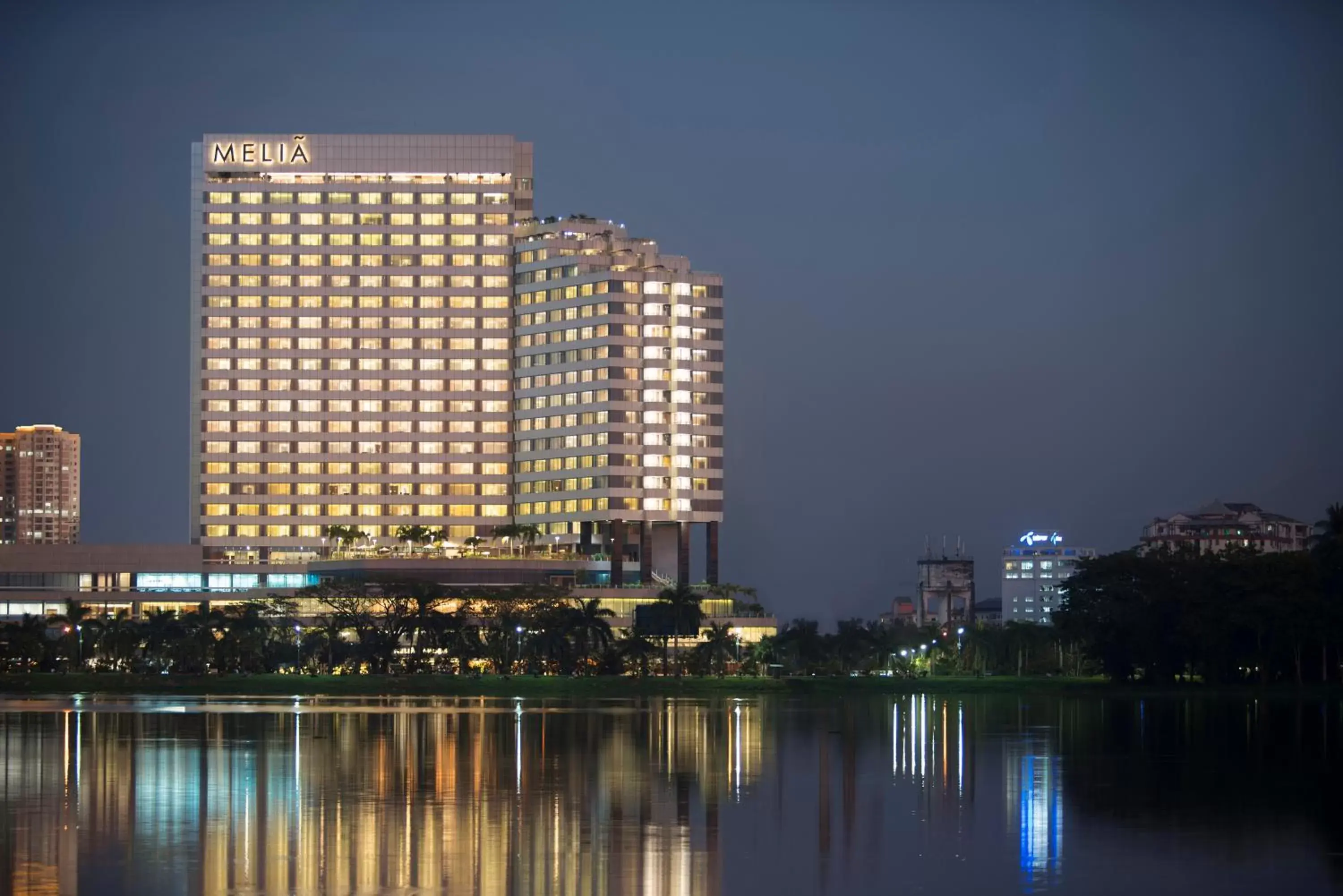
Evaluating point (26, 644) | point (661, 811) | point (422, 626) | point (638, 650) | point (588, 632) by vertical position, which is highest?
point (661, 811)

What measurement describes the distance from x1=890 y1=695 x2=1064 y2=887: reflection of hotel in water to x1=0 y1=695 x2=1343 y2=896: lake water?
7.5 inches

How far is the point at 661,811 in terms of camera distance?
5162cm

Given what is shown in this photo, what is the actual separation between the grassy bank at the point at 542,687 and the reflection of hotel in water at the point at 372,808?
241 feet

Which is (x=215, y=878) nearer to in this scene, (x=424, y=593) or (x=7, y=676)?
(x=7, y=676)

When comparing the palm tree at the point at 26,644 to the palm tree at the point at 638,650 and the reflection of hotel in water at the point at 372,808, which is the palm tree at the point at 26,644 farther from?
the reflection of hotel in water at the point at 372,808

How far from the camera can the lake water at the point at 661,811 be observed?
39.3 m

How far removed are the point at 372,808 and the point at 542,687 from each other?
406 feet

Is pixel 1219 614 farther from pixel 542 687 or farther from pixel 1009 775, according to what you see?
pixel 1009 775

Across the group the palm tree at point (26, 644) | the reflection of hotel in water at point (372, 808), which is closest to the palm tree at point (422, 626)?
the palm tree at point (26, 644)

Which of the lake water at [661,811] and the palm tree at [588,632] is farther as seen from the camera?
the palm tree at [588,632]

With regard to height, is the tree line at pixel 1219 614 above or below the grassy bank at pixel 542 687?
above

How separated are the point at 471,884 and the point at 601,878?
8.87 ft

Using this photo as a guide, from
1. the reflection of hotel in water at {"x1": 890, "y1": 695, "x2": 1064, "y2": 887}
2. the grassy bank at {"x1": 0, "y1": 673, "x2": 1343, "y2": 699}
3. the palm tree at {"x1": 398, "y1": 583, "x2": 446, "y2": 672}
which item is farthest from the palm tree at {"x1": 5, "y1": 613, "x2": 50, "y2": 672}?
the reflection of hotel in water at {"x1": 890, "y1": 695, "x2": 1064, "y2": 887}

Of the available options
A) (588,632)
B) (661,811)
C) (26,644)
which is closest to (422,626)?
(588,632)
